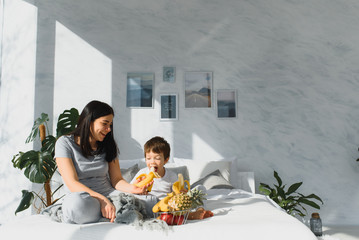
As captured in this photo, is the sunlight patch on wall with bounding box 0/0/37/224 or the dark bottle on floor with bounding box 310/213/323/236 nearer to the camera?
the dark bottle on floor with bounding box 310/213/323/236

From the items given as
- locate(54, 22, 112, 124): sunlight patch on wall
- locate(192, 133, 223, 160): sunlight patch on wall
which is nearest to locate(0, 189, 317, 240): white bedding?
locate(192, 133, 223, 160): sunlight patch on wall

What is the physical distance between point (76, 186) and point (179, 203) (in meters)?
0.62


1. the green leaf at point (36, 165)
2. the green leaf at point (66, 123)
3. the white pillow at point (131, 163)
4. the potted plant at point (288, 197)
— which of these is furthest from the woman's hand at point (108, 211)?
the potted plant at point (288, 197)

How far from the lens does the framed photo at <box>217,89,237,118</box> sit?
412cm

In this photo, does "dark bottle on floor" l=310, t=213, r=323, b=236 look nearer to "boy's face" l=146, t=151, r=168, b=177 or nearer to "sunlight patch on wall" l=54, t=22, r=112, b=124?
"boy's face" l=146, t=151, r=168, b=177

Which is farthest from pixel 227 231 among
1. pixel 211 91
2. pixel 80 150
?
pixel 211 91

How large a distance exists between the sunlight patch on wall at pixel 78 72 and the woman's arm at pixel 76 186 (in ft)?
7.14

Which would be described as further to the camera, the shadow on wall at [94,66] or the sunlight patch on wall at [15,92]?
the shadow on wall at [94,66]

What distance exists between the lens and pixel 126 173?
3365mm

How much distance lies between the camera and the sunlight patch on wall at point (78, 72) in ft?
13.6

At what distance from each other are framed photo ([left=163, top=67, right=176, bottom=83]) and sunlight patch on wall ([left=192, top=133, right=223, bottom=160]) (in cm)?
77

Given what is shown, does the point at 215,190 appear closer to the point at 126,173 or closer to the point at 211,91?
the point at 126,173

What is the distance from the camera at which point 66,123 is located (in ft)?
12.1

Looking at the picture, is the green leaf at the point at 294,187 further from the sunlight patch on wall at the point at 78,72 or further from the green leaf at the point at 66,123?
the green leaf at the point at 66,123
